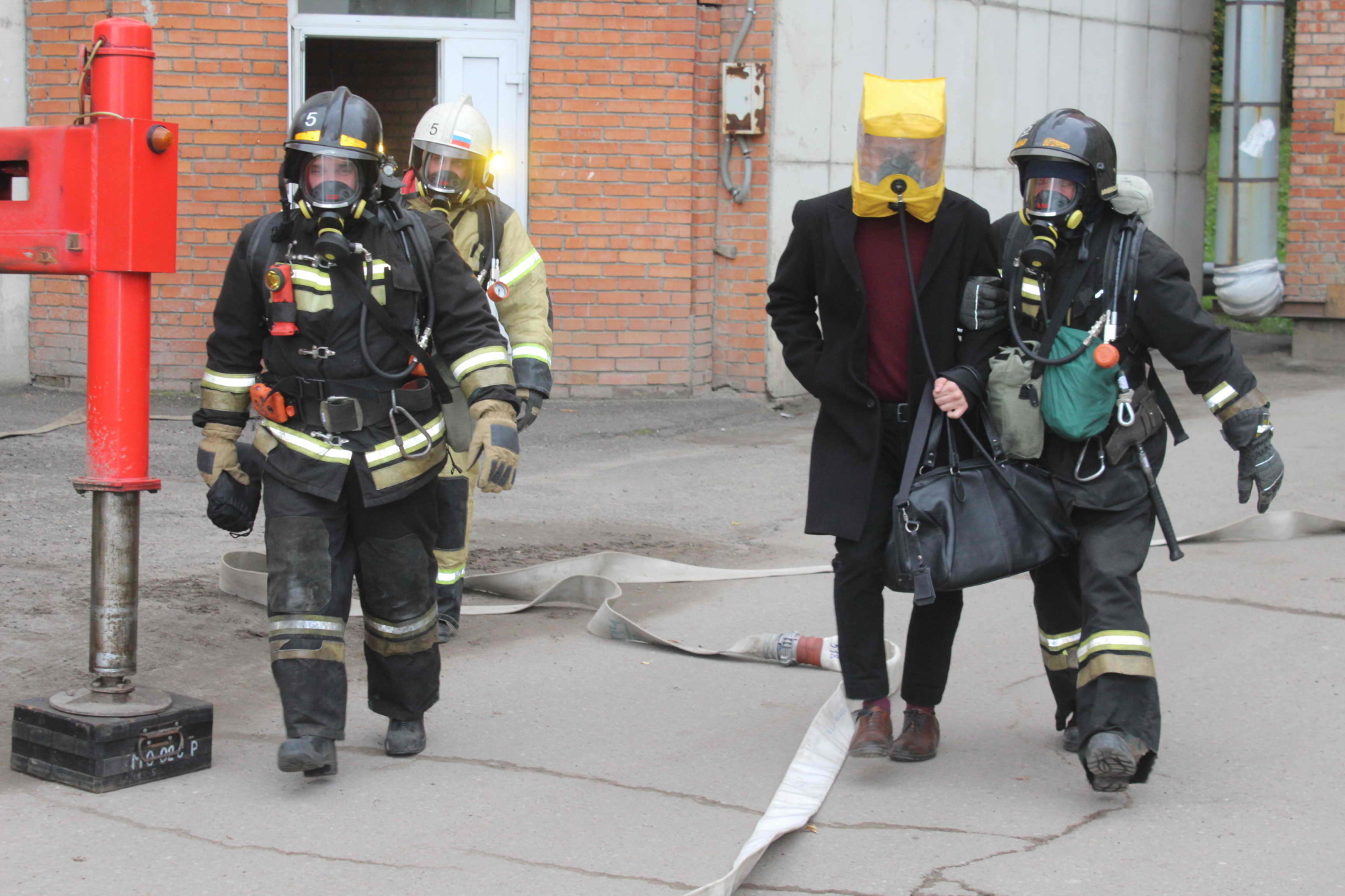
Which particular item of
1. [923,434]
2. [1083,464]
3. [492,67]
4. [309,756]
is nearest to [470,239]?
[923,434]

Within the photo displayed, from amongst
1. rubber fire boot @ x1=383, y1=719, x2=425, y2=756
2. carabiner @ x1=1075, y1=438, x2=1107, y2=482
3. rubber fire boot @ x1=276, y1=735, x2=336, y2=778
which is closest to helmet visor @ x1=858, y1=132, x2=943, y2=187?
carabiner @ x1=1075, y1=438, x2=1107, y2=482

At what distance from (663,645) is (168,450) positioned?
438cm

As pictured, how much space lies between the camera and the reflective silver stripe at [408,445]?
4270 millimetres

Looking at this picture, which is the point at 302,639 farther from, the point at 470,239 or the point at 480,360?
the point at 470,239

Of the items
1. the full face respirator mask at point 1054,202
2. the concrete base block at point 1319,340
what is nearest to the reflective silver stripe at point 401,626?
the full face respirator mask at point 1054,202

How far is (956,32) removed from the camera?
12164mm

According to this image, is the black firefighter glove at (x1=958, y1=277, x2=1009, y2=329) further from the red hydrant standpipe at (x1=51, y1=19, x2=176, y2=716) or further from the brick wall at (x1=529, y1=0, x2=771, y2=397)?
the brick wall at (x1=529, y1=0, x2=771, y2=397)

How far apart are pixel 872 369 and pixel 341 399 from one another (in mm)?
1479

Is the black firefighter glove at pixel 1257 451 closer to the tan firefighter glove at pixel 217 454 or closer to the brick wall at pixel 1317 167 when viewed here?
the tan firefighter glove at pixel 217 454

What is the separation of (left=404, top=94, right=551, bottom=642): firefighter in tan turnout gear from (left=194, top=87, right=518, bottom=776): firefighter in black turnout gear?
1002 mm

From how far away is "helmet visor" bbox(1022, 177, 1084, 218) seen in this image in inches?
166

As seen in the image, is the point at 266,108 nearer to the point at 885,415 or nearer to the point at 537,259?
the point at 537,259

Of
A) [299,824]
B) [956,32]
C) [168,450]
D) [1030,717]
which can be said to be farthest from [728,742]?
[956,32]

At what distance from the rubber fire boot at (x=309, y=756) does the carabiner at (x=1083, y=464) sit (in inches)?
84.0
